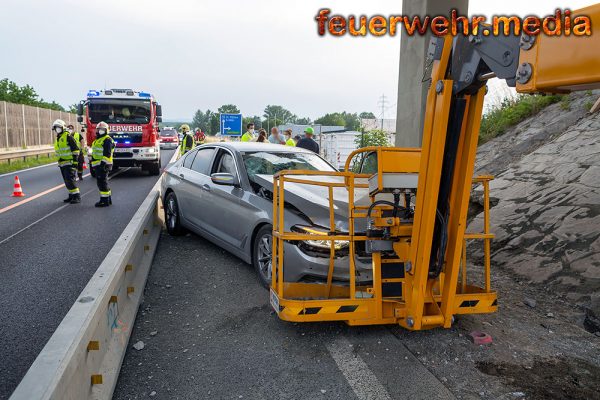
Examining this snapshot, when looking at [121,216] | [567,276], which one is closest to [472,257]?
[567,276]

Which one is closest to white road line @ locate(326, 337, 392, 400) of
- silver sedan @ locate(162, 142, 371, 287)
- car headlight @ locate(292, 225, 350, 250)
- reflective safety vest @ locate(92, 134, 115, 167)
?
silver sedan @ locate(162, 142, 371, 287)

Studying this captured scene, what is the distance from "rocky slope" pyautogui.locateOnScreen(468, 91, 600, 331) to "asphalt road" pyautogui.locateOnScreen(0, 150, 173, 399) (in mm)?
4785

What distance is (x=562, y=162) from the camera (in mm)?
7199

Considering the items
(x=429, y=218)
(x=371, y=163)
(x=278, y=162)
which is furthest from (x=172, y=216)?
(x=429, y=218)

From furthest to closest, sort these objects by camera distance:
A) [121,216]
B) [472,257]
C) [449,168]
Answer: [121,216] → [472,257] → [449,168]

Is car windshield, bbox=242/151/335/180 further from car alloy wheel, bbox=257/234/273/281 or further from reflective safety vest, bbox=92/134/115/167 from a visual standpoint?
reflective safety vest, bbox=92/134/115/167

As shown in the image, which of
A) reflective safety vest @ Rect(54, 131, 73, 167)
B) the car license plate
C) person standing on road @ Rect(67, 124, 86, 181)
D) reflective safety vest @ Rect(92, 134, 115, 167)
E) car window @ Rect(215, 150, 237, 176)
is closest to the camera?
the car license plate

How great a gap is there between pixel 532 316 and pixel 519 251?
1.49 m

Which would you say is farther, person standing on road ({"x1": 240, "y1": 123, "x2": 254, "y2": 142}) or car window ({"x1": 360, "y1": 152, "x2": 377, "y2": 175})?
person standing on road ({"x1": 240, "y1": 123, "x2": 254, "y2": 142})

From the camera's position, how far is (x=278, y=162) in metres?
6.03

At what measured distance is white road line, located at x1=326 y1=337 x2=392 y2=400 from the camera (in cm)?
302

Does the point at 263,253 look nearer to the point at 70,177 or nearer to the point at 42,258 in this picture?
the point at 42,258

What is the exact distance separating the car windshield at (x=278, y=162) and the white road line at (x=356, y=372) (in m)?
2.52

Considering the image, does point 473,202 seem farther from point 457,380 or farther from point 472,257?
point 457,380
